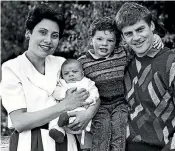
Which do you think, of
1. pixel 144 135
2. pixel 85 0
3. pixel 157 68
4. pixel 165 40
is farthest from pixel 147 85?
pixel 85 0

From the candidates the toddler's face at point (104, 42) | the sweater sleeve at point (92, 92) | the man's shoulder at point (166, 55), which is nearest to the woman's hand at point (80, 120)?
the sweater sleeve at point (92, 92)

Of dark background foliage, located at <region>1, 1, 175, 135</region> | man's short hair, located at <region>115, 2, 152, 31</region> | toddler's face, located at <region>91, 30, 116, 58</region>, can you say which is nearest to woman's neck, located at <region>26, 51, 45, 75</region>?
toddler's face, located at <region>91, 30, 116, 58</region>

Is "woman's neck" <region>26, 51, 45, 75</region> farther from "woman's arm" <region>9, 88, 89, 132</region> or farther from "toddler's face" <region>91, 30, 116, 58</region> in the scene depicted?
"toddler's face" <region>91, 30, 116, 58</region>

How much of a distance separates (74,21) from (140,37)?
3754mm

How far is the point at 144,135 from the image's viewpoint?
2.82 metres

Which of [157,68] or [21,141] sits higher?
[157,68]

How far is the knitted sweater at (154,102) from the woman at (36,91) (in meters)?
0.32

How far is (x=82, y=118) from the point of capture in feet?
9.27

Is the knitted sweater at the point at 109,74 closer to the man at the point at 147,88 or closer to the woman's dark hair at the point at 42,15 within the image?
the man at the point at 147,88

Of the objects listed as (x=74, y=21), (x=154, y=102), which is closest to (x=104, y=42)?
(x=154, y=102)

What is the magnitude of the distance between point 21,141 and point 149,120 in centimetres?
87

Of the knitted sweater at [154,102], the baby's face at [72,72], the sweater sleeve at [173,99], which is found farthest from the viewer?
the baby's face at [72,72]

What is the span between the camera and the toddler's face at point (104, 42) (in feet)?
10.1

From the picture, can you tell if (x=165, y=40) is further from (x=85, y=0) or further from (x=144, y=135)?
(x=144, y=135)
